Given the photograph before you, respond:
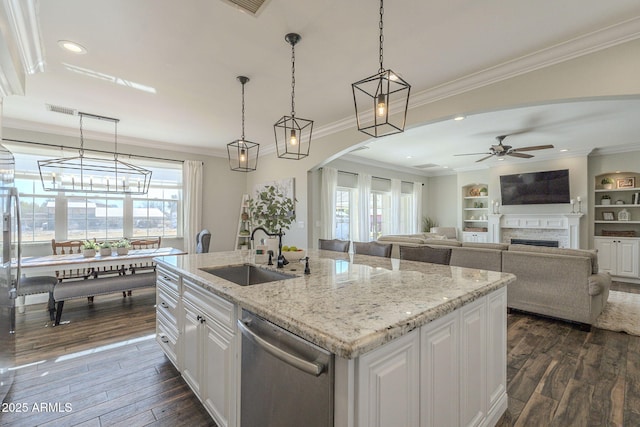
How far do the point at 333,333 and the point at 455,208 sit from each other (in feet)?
30.1

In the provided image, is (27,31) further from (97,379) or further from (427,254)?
(427,254)

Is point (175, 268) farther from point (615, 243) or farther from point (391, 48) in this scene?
point (615, 243)

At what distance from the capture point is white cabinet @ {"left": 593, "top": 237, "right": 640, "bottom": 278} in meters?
5.80

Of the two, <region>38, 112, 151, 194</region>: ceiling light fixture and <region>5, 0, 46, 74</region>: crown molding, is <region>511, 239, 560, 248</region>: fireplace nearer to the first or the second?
<region>38, 112, 151, 194</region>: ceiling light fixture

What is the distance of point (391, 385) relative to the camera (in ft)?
3.52

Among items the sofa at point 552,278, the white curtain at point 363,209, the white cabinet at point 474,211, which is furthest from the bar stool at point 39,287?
the white cabinet at point 474,211

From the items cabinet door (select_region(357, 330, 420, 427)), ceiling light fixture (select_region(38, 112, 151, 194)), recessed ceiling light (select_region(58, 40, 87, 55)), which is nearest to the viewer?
cabinet door (select_region(357, 330, 420, 427))

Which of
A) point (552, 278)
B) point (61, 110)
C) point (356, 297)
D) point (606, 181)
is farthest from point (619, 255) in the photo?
point (61, 110)

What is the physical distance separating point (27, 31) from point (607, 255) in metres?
9.54

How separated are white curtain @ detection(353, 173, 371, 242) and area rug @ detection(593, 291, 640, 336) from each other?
4144 mm

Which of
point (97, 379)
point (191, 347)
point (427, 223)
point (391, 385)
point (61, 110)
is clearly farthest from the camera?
point (427, 223)

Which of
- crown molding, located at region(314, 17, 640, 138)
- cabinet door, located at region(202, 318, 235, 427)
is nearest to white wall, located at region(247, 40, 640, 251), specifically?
crown molding, located at region(314, 17, 640, 138)

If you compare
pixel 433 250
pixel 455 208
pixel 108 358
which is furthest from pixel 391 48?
pixel 455 208

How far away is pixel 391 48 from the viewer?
8.15ft
